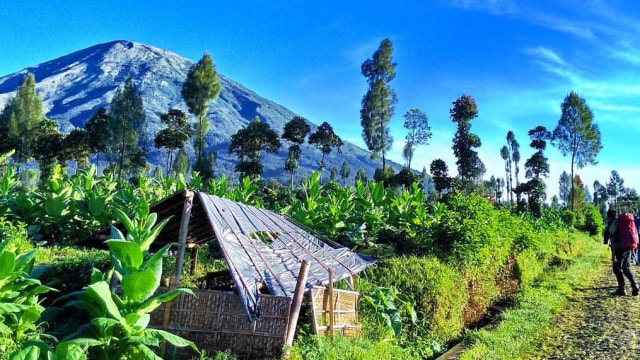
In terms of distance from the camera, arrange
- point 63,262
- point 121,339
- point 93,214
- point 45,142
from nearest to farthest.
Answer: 1. point 121,339
2. point 63,262
3. point 93,214
4. point 45,142

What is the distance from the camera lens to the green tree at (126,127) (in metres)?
34.5

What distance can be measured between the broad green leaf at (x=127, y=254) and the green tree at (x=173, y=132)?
101ft

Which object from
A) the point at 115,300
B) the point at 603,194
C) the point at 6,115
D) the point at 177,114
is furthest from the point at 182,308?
the point at 603,194

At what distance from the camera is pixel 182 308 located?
4.64m

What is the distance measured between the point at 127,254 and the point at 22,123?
3517cm

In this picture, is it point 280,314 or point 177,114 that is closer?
point 280,314

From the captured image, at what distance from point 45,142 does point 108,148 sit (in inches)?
156

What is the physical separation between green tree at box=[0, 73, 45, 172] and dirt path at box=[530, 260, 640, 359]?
116 ft

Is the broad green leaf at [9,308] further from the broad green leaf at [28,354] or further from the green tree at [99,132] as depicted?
the green tree at [99,132]

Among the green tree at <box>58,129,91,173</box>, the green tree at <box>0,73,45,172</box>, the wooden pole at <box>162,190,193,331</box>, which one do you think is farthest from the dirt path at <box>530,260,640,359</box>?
the green tree at <box>0,73,45,172</box>

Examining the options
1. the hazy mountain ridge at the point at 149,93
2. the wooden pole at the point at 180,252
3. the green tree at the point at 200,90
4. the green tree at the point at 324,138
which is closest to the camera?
the wooden pole at the point at 180,252

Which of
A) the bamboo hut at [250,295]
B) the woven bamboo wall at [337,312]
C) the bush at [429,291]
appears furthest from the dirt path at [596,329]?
the bamboo hut at [250,295]

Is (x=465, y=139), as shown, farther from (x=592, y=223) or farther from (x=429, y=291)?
(x=429, y=291)

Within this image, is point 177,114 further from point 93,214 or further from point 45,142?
point 93,214
